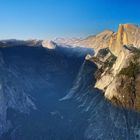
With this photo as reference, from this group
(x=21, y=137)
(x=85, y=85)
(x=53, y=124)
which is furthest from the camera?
(x=85, y=85)

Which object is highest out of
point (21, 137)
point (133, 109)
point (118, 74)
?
point (118, 74)

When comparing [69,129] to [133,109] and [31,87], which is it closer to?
[133,109]

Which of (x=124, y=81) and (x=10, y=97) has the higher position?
(x=124, y=81)

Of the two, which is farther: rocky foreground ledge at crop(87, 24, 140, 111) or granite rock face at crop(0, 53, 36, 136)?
rocky foreground ledge at crop(87, 24, 140, 111)

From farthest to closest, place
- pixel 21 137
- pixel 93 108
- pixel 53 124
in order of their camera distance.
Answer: pixel 93 108
pixel 53 124
pixel 21 137

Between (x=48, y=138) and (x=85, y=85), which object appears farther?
(x=85, y=85)

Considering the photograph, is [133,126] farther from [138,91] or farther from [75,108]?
[75,108]

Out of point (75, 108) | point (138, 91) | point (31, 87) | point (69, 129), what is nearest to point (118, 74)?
point (138, 91)

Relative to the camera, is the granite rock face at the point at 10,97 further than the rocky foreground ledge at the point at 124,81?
No

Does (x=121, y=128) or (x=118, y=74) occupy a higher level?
(x=118, y=74)

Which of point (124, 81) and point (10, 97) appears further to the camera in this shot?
point (124, 81)
